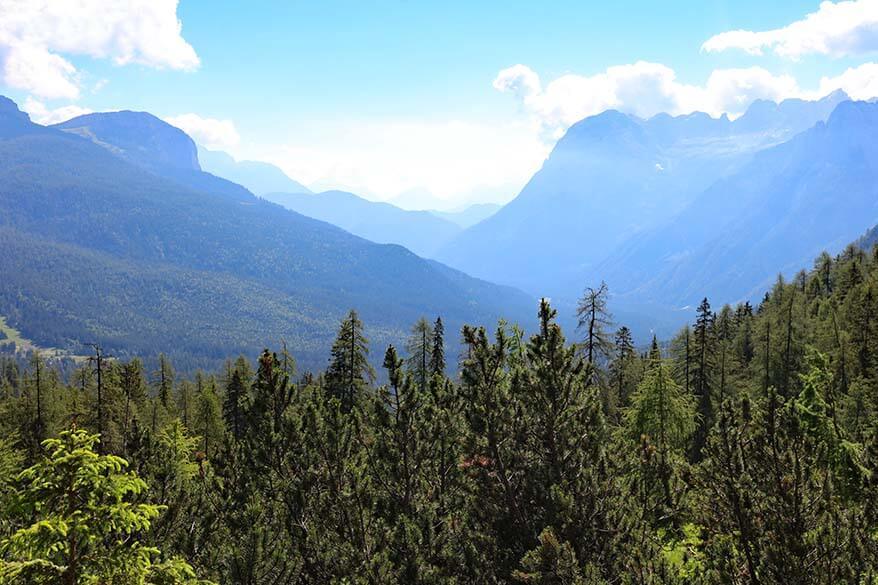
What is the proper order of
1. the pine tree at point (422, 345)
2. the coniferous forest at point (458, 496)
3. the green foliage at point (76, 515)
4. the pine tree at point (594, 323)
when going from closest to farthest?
the green foliage at point (76, 515) < the coniferous forest at point (458, 496) < the pine tree at point (594, 323) < the pine tree at point (422, 345)

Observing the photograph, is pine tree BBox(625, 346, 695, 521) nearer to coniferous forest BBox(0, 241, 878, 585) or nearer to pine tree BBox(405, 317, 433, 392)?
coniferous forest BBox(0, 241, 878, 585)

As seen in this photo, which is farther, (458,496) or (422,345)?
(422,345)

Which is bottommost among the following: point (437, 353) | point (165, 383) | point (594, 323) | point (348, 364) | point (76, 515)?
point (165, 383)

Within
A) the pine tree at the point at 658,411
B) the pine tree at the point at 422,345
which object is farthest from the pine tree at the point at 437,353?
the pine tree at the point at 658,411

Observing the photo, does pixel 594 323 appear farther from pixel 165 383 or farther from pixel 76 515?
pixel 165 383

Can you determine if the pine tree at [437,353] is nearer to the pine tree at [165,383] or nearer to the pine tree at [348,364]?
the pine tree at [348,364]

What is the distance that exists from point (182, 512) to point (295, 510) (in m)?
2.44

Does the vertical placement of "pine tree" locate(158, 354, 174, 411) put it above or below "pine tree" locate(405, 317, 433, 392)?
below

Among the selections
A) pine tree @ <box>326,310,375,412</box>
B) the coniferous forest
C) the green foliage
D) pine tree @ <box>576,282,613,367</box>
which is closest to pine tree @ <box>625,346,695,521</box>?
pine tree @ <box>576,282,613,367</box>

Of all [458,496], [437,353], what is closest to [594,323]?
[437,353]

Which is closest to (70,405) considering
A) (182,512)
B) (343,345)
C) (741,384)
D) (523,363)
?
(343,345)

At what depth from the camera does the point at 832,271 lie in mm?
83625

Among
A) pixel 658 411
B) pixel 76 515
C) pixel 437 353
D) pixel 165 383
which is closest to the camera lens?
pixel 76 515

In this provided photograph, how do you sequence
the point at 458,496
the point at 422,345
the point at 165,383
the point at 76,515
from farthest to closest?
1. the point at 165,383
2. the point at 422,345
3. the point at 458,496
4. the point at 76,515
